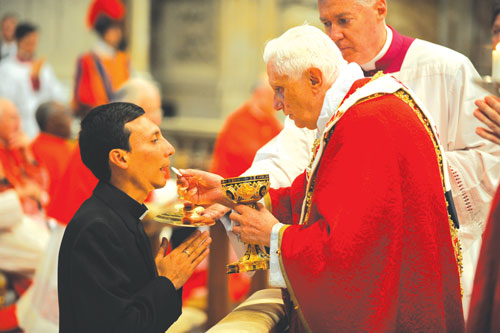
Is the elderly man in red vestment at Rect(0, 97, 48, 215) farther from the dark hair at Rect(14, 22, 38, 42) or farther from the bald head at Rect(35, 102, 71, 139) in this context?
the dark hair at Rect(14, 22, 38, 42)

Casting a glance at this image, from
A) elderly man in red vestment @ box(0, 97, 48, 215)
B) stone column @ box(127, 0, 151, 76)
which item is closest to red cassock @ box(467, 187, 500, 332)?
elderly man in red vestment @ box(0, 97, 48, 215)

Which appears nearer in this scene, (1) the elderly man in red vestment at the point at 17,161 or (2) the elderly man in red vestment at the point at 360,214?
(2) the elderly man in red vestment at the point at 360,214

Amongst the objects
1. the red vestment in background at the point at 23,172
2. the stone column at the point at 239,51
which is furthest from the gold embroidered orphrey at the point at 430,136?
the stone column at the point at 239,51

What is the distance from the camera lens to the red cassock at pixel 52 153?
5.05 m

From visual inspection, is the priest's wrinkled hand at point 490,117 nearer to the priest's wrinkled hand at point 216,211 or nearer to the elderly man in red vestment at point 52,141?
the priest's wrinkled hand at point 216,211

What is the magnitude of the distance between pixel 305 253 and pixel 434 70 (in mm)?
1159

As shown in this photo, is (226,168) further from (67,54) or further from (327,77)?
(67,54)

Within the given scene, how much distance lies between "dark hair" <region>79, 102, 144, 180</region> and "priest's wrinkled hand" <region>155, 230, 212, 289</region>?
0.33 meters

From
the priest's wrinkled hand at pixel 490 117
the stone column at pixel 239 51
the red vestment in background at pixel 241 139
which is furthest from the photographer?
the stone column at pixel 239 51

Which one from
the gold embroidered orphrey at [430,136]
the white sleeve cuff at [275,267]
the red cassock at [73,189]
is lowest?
the red cassock at [73,189]

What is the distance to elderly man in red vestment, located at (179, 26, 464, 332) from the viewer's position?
196 centimetres

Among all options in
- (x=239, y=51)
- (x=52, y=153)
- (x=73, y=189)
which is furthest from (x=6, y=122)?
(x=239, y=51)

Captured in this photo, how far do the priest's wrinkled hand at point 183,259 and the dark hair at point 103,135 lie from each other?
1.08 ft

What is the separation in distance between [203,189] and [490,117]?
1.05 meters
